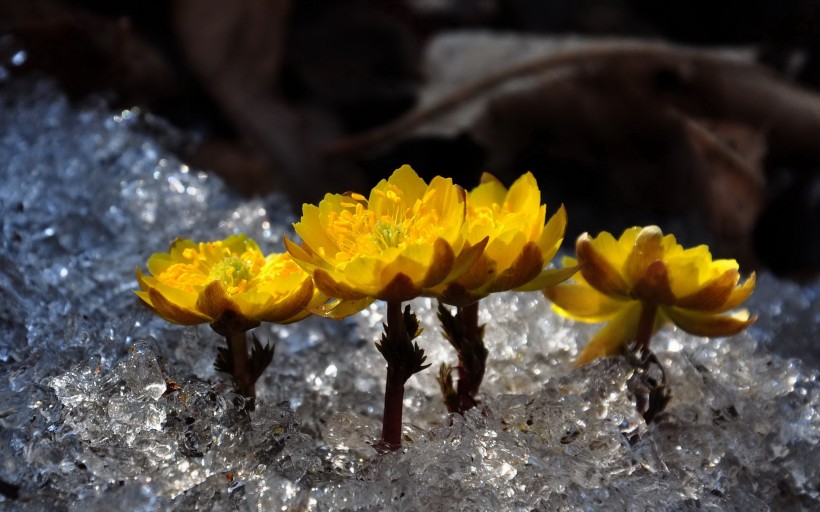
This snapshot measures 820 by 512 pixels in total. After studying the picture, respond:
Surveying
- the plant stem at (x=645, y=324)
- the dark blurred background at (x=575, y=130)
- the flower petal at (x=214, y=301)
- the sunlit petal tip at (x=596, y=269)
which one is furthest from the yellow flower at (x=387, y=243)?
the dark blurred background at (x=575, y=130)

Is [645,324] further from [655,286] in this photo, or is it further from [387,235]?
[387,235]

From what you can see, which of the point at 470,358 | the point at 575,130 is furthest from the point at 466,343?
the point at 575,130

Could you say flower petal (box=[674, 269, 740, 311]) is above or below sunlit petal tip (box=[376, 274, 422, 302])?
below

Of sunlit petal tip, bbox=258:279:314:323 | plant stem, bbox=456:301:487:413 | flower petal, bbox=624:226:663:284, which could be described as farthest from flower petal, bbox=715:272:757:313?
sunlit petal tip, bbox=258:279:314:323

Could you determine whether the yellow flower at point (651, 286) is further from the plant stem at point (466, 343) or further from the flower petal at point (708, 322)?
the plant stem at point (466, 343)

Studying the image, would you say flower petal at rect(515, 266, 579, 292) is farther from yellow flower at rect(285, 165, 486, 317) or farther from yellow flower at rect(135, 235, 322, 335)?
yellow flower at rect(135, 235, 322, 335)

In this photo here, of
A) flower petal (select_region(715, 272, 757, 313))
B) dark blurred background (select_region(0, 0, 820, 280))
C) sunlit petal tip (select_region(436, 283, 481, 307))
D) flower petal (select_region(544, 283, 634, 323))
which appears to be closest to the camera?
sunlit petal tip (select_region(436, 283, 481, 307))

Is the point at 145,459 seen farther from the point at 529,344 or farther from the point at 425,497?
the point at 529,344
